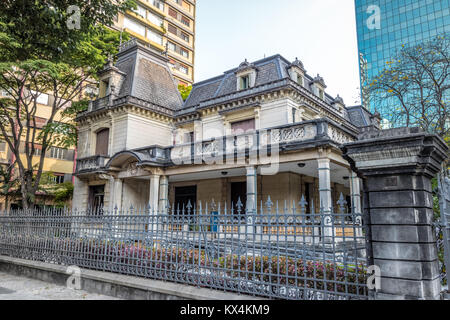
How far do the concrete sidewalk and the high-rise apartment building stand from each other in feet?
112

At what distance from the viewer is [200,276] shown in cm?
536

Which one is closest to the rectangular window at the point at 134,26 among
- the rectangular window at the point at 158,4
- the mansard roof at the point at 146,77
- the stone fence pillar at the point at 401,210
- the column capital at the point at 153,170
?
the rectangular window at the point at 158,4

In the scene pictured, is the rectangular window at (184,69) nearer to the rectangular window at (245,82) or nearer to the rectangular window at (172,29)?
the rectangular window at (172,29)

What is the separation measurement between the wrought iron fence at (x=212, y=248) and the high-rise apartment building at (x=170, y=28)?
3324cm

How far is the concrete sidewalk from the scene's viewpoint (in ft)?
20.8

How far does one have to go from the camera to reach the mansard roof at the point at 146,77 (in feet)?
66.5

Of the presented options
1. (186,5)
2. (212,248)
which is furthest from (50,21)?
(186,5)

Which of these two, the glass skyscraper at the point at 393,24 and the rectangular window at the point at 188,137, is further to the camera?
the glass skyscraper at the point at 393,24

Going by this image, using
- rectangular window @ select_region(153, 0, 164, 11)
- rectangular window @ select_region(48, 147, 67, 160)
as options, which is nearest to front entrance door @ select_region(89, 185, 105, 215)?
rectangular window @ select_region(48, 147, 67, 160)

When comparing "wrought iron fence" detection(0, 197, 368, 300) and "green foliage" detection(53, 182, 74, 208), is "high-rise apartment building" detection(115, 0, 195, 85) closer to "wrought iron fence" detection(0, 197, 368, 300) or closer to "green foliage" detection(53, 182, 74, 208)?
"green foliage" detection(53, 182, 74, 208)

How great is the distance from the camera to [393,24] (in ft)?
172

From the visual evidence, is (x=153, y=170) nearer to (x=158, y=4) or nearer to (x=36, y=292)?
(x=36, y=292)

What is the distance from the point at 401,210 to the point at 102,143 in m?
19.6
